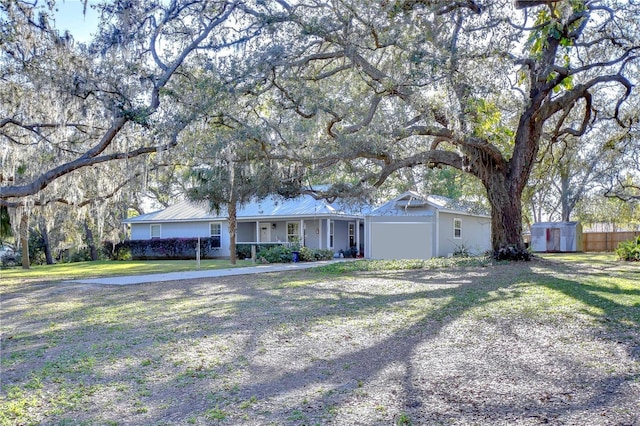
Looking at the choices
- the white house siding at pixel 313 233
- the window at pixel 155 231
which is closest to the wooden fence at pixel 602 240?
the white house siding at pixel 313 233

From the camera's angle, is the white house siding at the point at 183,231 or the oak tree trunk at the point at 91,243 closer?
the white house siding at the point at 183,231

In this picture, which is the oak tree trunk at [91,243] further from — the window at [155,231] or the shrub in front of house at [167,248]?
the window at [155,231]

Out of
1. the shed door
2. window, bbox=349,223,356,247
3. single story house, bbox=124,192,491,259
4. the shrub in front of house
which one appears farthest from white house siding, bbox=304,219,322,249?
the shed door

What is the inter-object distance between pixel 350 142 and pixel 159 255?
19.1 m

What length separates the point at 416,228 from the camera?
24.8 metres

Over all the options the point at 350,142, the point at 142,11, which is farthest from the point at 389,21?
the point at 142,11

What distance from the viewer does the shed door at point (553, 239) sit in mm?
32281

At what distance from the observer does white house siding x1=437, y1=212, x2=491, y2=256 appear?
25.0 m

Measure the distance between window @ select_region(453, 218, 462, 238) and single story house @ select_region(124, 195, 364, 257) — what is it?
4.66 m

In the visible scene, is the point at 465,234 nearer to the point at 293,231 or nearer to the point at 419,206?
the point at 419,206

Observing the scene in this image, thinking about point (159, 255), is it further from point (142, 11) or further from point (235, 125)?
point (142, 11)

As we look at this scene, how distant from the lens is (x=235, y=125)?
12641mm

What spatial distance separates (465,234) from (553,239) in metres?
8.49

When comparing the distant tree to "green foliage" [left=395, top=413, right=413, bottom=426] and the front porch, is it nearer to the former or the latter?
"green foliage" [left=395, top=413, right=413, bottom=426]
